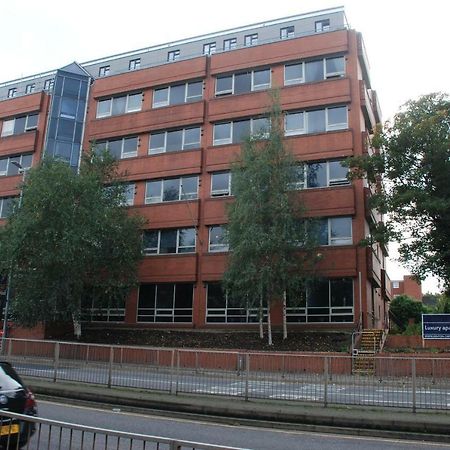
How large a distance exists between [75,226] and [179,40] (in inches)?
791

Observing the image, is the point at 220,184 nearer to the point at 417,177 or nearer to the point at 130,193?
the point at 130,193

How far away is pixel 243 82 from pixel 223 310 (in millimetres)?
14784

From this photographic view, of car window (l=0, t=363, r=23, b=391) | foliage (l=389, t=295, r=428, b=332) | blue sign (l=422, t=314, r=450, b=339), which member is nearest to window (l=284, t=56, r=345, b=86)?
blue sign (l=422, t=314, r=450, b=339)


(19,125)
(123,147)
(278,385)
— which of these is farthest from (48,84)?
(278,385)

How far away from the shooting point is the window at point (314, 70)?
104 ft

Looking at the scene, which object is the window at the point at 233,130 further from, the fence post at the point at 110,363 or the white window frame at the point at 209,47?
the fence post at the point at 110,363

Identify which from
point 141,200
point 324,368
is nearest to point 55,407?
point 324,368

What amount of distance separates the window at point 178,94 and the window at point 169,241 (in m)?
8.95

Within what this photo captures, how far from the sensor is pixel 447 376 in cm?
1198

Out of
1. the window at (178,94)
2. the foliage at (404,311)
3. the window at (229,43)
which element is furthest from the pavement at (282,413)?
the foliage at (404,311)

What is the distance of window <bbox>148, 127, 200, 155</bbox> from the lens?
34.5m

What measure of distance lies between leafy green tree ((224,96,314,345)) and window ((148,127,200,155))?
25.0ft

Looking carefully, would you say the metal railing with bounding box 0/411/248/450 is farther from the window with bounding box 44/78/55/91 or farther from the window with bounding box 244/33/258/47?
the window with bounding box 44/78/55/91

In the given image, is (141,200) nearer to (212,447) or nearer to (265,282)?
(265,282)
